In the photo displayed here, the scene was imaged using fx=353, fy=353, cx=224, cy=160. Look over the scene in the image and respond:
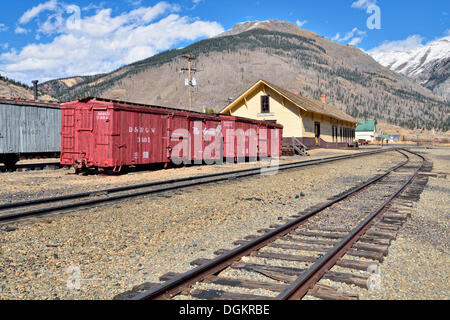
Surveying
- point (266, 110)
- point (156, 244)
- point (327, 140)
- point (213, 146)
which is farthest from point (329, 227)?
point (327, 140)

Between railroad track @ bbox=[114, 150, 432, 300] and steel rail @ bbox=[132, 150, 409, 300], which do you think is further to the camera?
railroad track @ bbox=[114, 150, 432, 300]

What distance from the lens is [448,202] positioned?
9.34 m

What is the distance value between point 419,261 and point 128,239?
178 inches

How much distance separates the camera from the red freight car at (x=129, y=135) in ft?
48.3

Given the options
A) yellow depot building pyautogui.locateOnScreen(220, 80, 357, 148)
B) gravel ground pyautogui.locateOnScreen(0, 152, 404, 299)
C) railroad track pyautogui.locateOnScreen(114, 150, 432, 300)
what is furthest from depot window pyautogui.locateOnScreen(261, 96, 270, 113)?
railroad track pyautogui.locateOnScreen(114, 150, 432, 300)

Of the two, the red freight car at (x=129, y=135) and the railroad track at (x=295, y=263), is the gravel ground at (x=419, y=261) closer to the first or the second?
the railroad track at (x=295, y=263)

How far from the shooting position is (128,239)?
6.04 metres

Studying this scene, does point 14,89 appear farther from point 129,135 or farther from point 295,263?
point 295,263

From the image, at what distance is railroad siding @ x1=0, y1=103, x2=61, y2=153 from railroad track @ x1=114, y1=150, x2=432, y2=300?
16.8m

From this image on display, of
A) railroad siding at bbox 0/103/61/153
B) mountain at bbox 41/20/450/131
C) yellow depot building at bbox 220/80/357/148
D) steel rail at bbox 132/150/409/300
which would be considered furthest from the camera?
Result: mountain at bbox 41/20/450/131

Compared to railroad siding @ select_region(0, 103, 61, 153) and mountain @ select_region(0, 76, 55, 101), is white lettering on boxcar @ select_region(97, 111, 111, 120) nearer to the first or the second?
railroad siding @ select_region(0, 103, 61, 153)

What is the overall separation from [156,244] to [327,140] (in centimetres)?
4026

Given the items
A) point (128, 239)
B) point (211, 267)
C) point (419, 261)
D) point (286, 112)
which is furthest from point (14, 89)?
point (419, 261)

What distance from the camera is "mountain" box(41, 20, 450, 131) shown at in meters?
129
